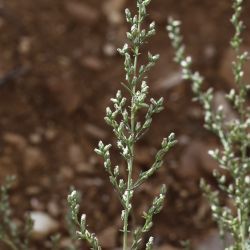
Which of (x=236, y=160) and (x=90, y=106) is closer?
(x=236, y=160)

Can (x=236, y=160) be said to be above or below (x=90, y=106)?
below

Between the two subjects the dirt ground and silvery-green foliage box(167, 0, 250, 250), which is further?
the dirt ground

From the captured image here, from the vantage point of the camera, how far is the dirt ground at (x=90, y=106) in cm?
363

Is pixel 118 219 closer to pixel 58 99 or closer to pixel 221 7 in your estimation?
pixel 58 99

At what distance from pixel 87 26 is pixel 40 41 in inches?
12.1

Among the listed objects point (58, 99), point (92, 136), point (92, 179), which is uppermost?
point (58, 99)

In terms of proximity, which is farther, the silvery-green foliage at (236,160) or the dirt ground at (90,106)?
the dirt ground at (90,106)

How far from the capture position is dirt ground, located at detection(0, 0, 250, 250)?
3.63 metres

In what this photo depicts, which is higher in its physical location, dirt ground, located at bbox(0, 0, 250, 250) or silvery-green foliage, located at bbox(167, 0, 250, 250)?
dirt ground, located at bbox(0, 0, 250, 250)

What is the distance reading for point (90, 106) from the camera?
4.07 m

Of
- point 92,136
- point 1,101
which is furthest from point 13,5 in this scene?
point 92,136

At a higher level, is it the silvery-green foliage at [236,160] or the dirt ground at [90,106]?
the dirt ground at [90,106]

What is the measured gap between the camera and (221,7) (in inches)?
177

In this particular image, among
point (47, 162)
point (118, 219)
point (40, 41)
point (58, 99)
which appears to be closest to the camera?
point (118, 219)
